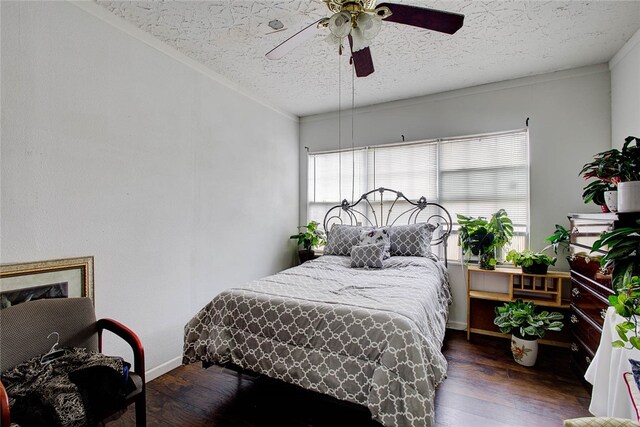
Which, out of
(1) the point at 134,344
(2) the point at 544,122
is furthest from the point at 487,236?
(1) the point at 134,344

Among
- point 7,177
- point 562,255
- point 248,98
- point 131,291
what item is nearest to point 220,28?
point 248,98

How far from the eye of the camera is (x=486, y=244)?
10.3ft

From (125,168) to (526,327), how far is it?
368 centimetres

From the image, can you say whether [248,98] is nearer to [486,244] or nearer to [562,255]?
[486,244]

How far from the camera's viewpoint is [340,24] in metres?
1.63

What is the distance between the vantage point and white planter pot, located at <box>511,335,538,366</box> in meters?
2.57

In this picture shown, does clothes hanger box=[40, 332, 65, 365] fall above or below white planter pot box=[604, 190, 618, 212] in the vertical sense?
below

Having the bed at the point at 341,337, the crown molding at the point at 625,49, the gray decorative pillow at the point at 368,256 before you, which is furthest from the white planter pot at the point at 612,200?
Result: the gray decorative pillow at the point at 368,256

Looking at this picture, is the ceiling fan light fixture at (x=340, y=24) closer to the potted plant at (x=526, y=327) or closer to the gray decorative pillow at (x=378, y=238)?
the gray decorative pillow at (x=378, y=238)

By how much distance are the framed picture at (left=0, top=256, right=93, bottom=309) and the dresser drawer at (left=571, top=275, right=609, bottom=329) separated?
139 inches

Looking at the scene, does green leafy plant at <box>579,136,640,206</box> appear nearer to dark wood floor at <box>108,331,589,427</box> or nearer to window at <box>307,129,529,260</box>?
window at <box>307,129,529,260</box>

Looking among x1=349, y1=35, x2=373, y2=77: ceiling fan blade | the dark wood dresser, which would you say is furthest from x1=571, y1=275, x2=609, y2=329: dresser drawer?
x1=349, y1=35, x2=373, y2=77: ceiling fan blade

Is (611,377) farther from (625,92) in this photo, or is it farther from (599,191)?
(625,92)

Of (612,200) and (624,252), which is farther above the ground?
(612,200)
